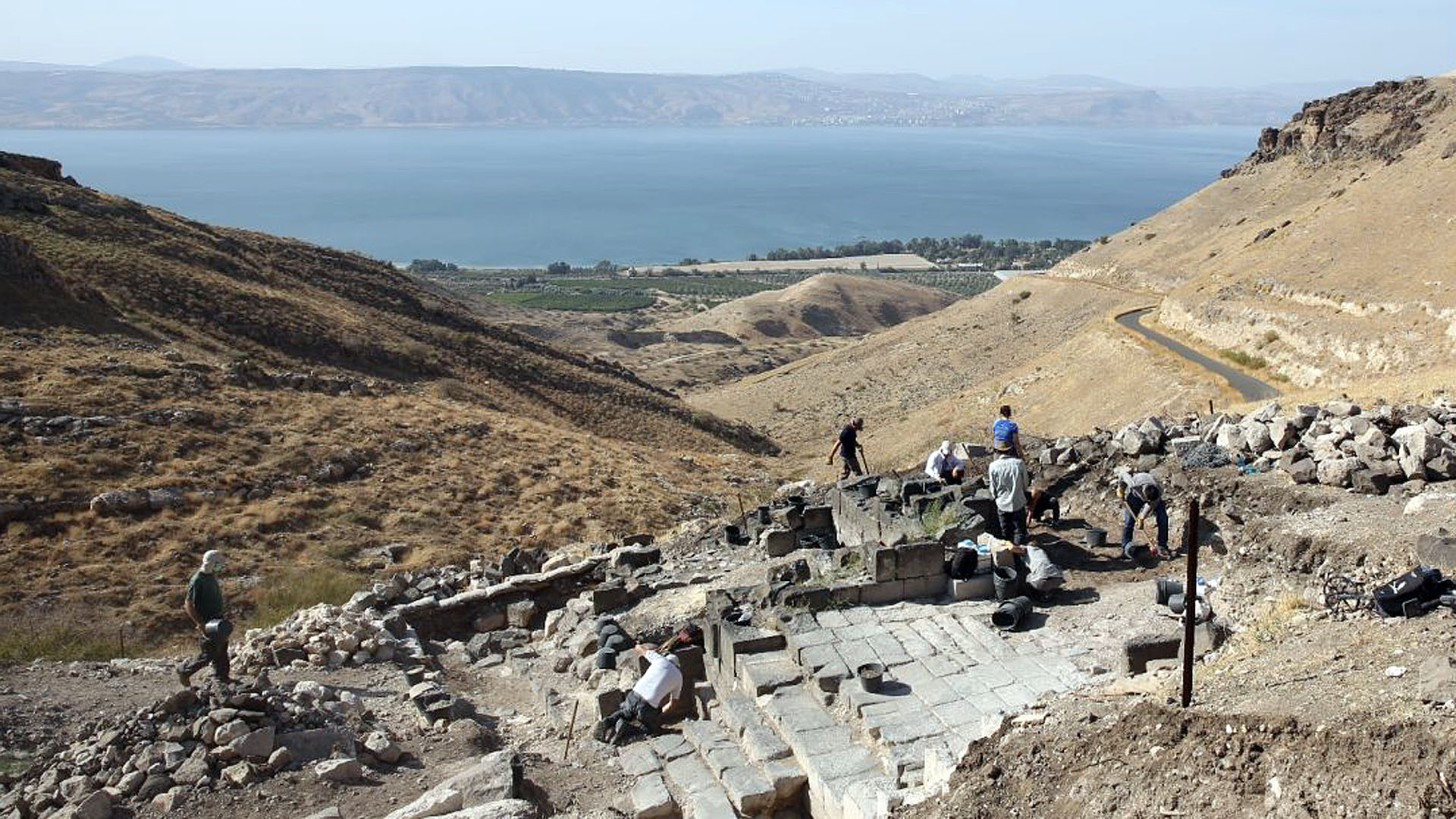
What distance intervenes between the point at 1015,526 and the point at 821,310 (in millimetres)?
77687

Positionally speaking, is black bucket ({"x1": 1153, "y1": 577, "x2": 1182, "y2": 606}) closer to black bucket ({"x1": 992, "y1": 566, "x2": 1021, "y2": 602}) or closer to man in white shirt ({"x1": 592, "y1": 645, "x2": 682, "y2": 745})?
black bucket ({"x1": 992, "y1": 566, "x2": 1021, "y2": 602})

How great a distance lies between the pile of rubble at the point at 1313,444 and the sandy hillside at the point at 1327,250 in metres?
8.77

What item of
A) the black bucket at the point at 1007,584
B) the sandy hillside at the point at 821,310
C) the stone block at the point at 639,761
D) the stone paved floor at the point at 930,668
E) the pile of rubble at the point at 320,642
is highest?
the black bucket at the point at 1007,584

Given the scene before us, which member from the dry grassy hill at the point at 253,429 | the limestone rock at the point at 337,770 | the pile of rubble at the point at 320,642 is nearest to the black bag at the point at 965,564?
the limestone rock at the point at 337,770

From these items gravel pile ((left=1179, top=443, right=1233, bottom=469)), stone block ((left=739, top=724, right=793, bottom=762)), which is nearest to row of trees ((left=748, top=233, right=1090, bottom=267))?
gravel pile ((left=1179, top=443, right=1233, bottom=469))

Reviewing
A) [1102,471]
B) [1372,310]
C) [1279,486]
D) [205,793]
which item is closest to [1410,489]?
[1279,486]

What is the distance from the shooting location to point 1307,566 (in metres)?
10.1

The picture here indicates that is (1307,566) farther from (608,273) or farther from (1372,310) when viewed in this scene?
(608,273)

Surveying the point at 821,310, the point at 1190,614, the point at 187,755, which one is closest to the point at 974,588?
the point at 1190,614

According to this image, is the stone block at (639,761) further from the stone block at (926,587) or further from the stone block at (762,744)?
the stone block at (926,587)

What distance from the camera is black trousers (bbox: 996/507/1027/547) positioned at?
39.6ft

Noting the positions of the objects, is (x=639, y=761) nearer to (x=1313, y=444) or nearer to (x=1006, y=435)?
(x=1006, y=435)

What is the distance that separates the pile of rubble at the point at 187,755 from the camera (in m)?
8.93

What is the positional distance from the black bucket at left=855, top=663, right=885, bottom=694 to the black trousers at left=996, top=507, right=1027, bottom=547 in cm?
318
